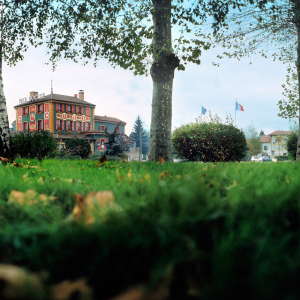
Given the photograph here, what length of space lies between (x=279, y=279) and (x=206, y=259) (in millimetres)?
264

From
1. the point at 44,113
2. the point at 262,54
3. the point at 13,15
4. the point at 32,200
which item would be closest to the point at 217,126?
the point at 262,54

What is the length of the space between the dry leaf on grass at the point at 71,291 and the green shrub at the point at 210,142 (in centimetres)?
1410

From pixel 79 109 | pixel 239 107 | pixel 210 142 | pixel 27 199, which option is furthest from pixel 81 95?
pixel 27 199

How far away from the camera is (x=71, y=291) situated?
918 mm

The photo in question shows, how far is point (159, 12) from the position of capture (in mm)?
8570

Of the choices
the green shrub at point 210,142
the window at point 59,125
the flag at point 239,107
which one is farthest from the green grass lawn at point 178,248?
the window at point 59,125

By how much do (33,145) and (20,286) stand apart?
9.44m

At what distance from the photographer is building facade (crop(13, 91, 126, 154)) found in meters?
41.7

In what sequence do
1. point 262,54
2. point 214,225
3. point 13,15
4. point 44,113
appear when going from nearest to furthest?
point 214,225
point 13,15
point 262,54
point 44,113

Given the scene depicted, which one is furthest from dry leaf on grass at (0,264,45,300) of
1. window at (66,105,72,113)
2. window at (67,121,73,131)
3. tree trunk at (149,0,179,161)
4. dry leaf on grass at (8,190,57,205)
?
window at (66,105,72,113)

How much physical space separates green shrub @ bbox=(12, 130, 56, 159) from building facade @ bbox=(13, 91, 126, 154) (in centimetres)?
2961

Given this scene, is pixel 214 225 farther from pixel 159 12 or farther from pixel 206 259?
pixel 159 12

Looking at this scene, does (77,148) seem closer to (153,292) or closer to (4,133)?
(4,133)

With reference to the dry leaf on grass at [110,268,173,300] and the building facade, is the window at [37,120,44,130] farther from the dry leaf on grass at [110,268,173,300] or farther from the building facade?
the dry leaf on grass at [110,268,173,300]
